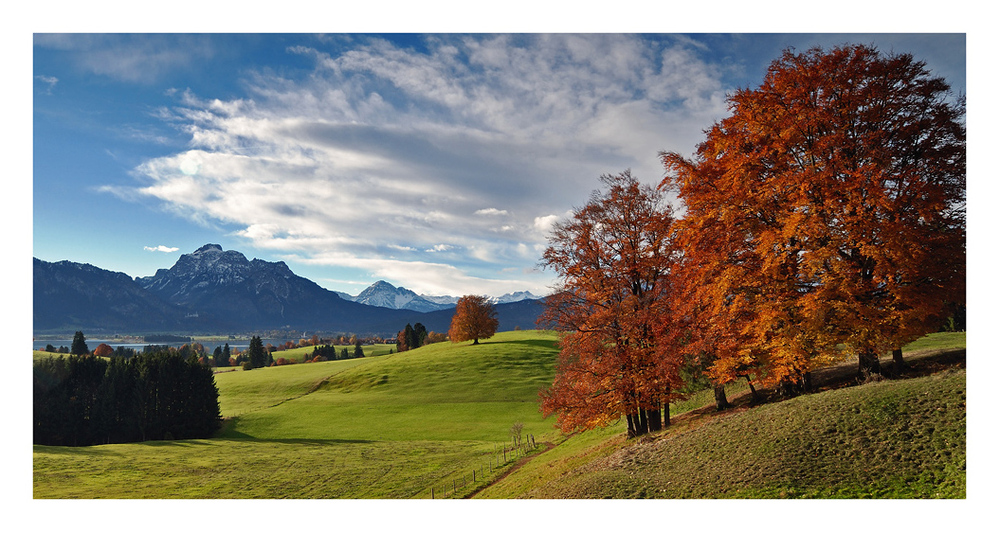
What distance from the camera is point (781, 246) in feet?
50.0

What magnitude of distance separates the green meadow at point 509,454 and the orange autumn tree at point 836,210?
218cm

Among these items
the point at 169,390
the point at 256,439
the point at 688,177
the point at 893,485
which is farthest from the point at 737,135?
the point at 169,390

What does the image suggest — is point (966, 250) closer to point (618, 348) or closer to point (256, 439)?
point (618, 348)

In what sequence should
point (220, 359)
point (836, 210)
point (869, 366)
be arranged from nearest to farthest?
point (836, 210) → point (869, 366) → point (220, 359)

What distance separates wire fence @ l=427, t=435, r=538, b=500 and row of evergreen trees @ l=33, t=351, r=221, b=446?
1501 inches

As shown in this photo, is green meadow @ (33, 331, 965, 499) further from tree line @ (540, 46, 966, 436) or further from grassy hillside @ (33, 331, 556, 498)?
tree line @ (540, 46, 966, 436)

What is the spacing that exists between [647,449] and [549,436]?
22408mm

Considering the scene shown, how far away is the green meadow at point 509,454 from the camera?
11250 mm

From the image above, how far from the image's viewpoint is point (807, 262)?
47.2 ft

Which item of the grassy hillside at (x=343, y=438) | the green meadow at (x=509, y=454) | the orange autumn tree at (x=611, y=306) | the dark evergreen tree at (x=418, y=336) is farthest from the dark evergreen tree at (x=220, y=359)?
the orange autumn tree at (x=611, y=306)

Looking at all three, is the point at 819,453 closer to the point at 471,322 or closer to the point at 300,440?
the point at 300,440

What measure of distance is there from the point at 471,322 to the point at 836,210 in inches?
2967

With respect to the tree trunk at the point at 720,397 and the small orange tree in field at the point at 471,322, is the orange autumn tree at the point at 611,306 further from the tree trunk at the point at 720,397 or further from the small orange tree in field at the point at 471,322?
the small orange tree in field at the point at 471,322

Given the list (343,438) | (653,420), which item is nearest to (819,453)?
(653,420)
